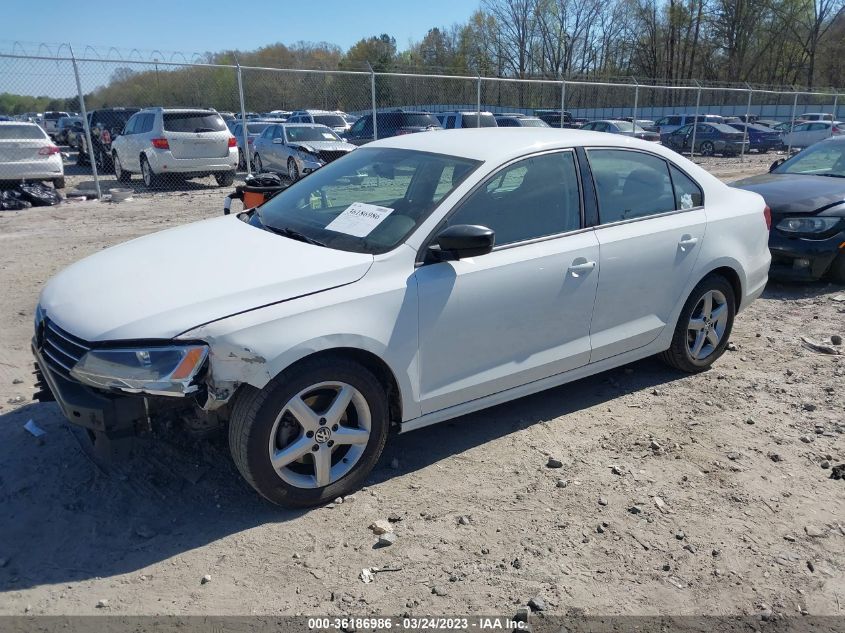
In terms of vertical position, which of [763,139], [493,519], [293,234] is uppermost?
[293,234]

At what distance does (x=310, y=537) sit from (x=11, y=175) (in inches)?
536

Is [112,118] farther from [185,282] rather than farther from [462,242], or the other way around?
[462,242]

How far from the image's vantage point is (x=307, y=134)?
55.1 feet

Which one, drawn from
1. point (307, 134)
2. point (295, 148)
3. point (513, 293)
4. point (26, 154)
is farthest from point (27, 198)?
point (513, 293)

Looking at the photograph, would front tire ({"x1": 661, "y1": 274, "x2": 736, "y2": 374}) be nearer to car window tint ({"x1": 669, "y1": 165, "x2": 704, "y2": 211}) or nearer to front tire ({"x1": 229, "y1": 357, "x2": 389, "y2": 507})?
car window tint ({"x1": 669, "y1": 165, "x2": 704, "y2": 211})

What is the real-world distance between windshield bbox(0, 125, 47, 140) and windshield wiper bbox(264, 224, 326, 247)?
12.6 metres

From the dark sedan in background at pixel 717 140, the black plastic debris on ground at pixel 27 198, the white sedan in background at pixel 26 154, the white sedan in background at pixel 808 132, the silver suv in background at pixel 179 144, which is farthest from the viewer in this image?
the white sedan in background at pixel 808 132

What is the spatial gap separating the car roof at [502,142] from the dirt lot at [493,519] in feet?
5.30

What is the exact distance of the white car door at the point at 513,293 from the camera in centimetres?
340

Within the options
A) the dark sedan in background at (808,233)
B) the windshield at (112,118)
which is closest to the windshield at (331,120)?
the windshield at (112,118)

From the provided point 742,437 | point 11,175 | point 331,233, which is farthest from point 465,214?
point 11,175

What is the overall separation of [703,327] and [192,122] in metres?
13.3

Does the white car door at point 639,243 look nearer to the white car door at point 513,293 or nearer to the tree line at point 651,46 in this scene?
the white car door at point 513,293

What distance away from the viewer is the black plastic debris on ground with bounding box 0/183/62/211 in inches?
498
